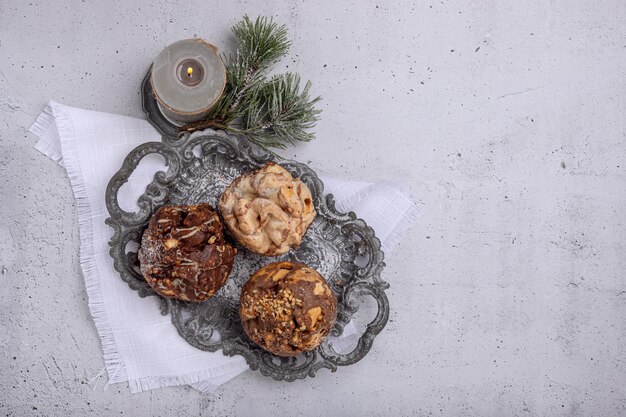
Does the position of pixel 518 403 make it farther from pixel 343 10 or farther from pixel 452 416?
pixel 343 10

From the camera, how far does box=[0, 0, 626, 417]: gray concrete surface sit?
5.42 feet

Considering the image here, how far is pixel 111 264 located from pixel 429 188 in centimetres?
91

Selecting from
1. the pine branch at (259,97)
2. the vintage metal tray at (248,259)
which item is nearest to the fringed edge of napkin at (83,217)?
the vintage metal tray at (248,259)

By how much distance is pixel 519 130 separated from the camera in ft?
5.81

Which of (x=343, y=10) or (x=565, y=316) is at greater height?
(x=343, y=10)

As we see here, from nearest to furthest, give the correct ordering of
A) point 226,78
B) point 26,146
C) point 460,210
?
point 226,78, point 26,146, point 460,210

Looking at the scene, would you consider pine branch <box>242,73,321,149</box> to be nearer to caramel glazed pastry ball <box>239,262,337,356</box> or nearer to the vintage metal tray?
the vintage metal tray

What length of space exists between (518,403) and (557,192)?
0.64 m

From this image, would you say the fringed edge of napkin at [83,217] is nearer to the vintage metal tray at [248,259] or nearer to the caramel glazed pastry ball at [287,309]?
the vintage metal tray at [248,259]

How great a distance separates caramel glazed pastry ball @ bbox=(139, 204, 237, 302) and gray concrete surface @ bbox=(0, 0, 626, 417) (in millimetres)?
340

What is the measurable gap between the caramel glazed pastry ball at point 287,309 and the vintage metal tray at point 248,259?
11 centimetres

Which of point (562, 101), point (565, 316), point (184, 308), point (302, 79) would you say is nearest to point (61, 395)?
point (184, 308)

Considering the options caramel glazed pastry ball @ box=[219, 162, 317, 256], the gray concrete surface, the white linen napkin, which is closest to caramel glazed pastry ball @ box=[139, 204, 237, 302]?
caramel glazed pastry ball @ box=[219, 162, 317, 256]

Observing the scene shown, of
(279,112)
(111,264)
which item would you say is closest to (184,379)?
(111,264)
